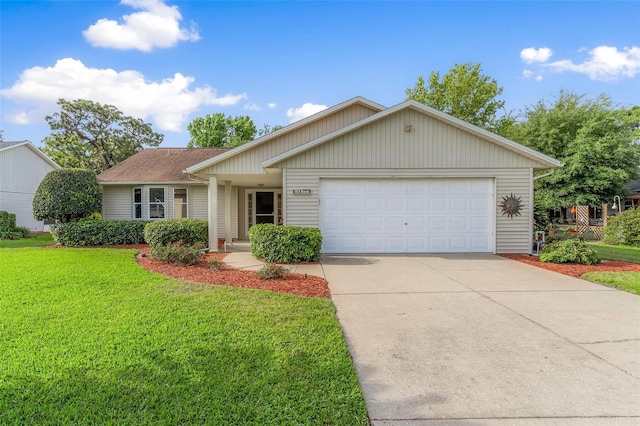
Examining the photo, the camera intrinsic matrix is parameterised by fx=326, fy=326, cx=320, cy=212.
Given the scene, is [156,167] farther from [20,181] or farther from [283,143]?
[20,181]

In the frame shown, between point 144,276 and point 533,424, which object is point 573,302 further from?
point 144,276

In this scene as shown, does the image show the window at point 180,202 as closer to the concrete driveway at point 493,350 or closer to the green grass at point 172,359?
the green grass at point 172,359

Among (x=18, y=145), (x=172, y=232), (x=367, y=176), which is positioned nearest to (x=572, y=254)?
(x=367, y=176)

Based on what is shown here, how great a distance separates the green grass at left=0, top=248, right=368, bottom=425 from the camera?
2.43m

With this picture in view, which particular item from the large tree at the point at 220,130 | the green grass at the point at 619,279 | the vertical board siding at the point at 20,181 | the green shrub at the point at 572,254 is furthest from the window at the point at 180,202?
the large tree at the point at 220,130

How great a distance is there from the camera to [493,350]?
11.6 feet

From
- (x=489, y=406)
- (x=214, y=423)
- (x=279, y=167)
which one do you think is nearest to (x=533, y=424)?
(x=489, y=406)

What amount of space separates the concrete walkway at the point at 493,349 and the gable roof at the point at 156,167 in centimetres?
1143

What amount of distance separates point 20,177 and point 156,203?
9936mm

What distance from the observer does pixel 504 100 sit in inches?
1125

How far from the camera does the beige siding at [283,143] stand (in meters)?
11.3

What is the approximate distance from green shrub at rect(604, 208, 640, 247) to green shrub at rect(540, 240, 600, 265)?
25.2 feet

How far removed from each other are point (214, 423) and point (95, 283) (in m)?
5.20

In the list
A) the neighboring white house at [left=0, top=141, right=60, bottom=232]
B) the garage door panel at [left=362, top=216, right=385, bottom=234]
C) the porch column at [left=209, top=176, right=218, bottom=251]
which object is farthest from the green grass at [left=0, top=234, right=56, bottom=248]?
the garage door panel at [left=362, top=216, right=385, bottom=234]
